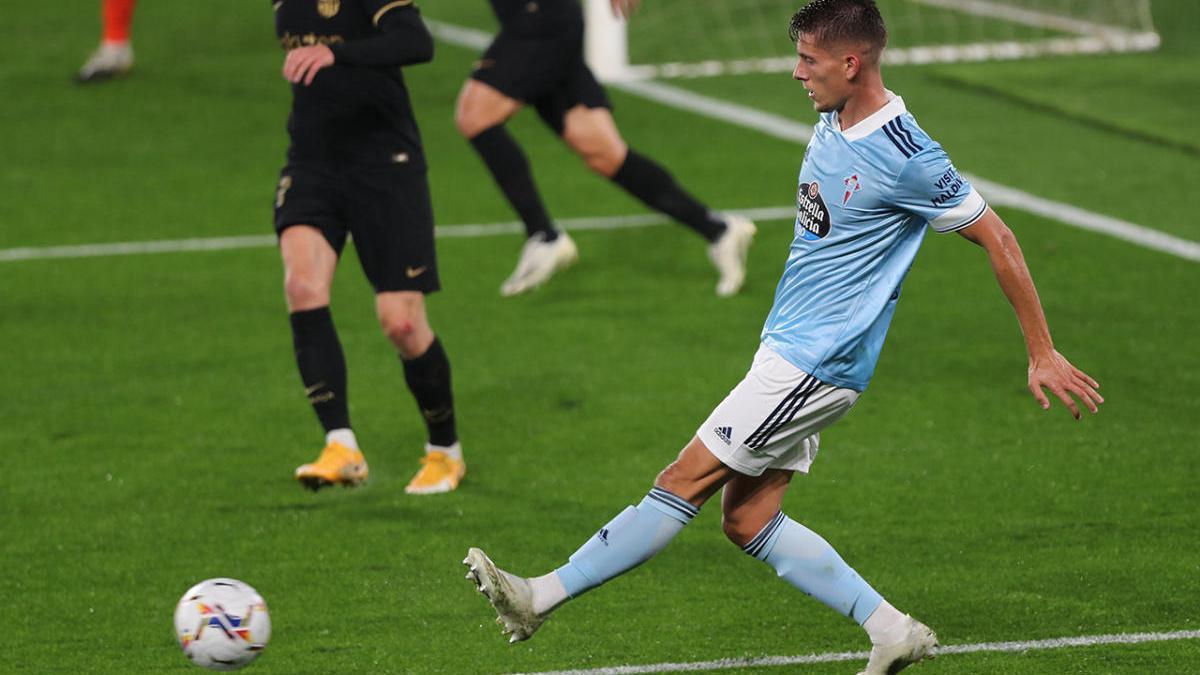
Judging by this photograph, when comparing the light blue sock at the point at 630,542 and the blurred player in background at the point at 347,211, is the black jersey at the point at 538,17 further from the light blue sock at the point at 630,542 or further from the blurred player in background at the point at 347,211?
the light blue sock at the point at 630,542

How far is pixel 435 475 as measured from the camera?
7.30 meters

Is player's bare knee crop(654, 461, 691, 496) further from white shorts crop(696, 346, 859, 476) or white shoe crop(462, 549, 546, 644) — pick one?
white shoe crop(462, 549, 546, 644)

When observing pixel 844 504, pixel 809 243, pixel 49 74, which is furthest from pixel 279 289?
pixel 49 74

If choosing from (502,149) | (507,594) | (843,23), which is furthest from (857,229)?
(502,149)

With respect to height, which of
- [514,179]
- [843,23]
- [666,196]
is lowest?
[666,196]

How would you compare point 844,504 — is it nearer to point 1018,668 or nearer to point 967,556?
point 967,556

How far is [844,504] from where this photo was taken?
6945mm

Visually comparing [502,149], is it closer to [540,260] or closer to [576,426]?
[540,260]

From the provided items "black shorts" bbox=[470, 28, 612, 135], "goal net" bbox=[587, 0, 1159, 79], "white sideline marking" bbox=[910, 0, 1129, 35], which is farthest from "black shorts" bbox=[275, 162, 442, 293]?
"white sideline marking" bbox=[910, 0, 1129, 35]

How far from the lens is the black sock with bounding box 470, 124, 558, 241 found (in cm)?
993

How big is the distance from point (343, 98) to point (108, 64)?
368 inches

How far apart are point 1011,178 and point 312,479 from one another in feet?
21.3

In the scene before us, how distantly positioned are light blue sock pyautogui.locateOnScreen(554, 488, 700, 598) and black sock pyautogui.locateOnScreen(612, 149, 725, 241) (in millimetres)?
4875

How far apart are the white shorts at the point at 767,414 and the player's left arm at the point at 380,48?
2318 mm
